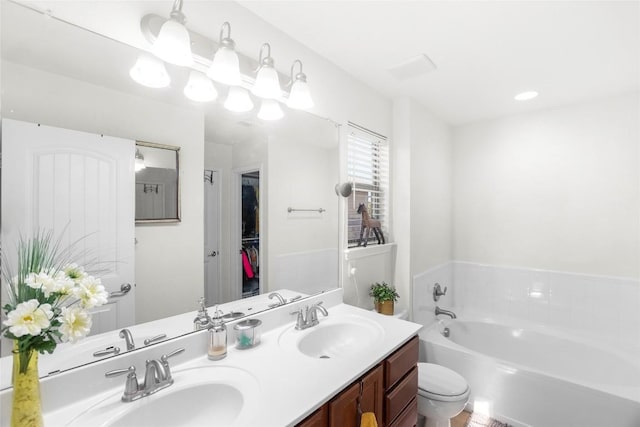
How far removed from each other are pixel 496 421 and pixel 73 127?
295 cm

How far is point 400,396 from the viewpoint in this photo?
4.56 ft

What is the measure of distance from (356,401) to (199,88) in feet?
4.67

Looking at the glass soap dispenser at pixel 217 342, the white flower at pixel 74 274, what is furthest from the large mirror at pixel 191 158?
the white flower at pixel 74 274

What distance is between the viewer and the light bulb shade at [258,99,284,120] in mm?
1509

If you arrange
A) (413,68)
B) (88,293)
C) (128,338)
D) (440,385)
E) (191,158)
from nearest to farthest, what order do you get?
(88,293)
(128,338)
(191,158)
(440,385)
(413,68)

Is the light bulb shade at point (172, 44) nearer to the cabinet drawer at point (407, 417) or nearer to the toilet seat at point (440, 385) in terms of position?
the cabinet drawer at point (407, 417)

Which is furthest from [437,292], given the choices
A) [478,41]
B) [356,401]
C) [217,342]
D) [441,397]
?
Answer: [217,342]

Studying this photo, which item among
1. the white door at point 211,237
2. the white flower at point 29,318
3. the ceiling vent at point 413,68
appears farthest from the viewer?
the ceiling vent at point 413,68

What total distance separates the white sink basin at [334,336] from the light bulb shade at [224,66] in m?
1.20

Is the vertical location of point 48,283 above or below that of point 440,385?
above

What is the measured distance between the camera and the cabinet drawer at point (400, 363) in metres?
1.29

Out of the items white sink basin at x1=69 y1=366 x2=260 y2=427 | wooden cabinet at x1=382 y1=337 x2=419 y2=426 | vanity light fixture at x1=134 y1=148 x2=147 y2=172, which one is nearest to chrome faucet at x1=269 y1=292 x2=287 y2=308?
white sink basin at x1=69 y1=366 x2=260 y2=427

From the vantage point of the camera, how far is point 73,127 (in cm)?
92

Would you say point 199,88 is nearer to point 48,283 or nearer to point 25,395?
point 48,283
